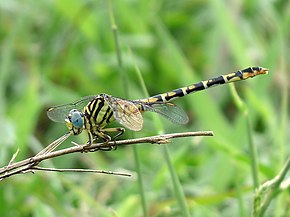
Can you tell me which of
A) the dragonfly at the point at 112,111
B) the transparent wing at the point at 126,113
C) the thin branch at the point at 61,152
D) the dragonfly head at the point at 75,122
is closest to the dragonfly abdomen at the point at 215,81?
the dragonfly at the point at 112,111

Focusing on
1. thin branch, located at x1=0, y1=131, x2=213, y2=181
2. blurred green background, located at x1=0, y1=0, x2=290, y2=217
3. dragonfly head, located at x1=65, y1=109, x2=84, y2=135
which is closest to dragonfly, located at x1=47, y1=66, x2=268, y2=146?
dragonfly head, located at x1=65, y1=109, x2=84, y2=135

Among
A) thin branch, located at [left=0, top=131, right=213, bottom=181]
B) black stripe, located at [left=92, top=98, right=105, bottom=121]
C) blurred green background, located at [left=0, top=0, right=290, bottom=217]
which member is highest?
blurred green background, located at [left=0, top=0, right=290, bottom=217]

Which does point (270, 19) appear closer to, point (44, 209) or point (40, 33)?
Answer: point (40, 33)

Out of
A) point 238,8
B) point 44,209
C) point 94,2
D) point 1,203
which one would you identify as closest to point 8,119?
point 1,203

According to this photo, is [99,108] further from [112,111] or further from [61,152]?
[61,152]

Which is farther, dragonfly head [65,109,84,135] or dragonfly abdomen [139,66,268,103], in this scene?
dragonfly abdomen [139,66,268,103]

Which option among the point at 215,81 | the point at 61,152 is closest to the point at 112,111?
the point at 215,81

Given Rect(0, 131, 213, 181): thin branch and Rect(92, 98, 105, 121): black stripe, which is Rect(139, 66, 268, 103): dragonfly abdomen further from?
Rect(0, 131, 213, 181): thin branch
